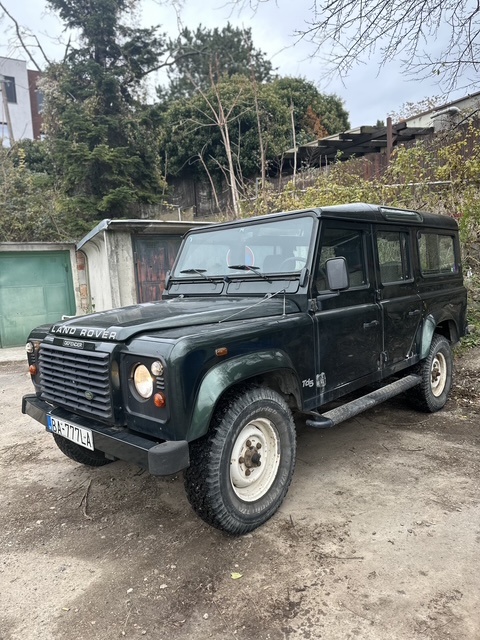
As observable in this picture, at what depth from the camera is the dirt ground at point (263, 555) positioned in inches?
84.2

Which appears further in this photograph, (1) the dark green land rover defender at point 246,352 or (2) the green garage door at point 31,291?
(2) the green garage door at point 31,291

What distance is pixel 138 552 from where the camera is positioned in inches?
107

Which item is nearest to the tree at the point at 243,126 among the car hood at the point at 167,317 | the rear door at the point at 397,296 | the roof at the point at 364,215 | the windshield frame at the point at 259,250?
the roof at the point at 364,215

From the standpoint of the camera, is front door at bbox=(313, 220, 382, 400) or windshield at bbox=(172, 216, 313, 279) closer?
front door at bbox=(313, 220, 382, 400)

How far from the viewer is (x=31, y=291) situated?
34.7 ft

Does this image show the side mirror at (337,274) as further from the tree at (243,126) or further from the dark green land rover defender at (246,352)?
the tree at (243,126)

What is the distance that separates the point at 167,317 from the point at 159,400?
723 millimetres

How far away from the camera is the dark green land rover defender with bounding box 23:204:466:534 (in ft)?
8.06

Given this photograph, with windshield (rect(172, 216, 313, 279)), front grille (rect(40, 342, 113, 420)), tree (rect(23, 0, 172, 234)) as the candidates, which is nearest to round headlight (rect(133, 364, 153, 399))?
front grille (rect(40, 342, 113, 420))

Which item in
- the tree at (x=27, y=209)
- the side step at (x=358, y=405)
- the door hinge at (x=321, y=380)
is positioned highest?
the tree at (x=27, y=209)

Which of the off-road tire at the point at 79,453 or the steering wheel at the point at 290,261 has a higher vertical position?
the steering wheel at the point at 290,261

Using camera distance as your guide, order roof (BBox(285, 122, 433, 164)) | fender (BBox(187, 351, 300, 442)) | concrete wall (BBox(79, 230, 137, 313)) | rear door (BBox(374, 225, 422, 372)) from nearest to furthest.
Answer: fender (BBox(187, 351, 300, 442)) → rear door (BBox(374, 225, 422, 372)) → concrete wall (BBox(79, 230, 137, 313)) → roof (BBox(285, 122, 433, 164))

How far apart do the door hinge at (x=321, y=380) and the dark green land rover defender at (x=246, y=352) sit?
0.01 meters

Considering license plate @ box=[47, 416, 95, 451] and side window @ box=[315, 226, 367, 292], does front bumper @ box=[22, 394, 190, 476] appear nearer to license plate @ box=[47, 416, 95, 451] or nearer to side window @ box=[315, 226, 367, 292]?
license plate @ box=[47, 416, 95, 451]
